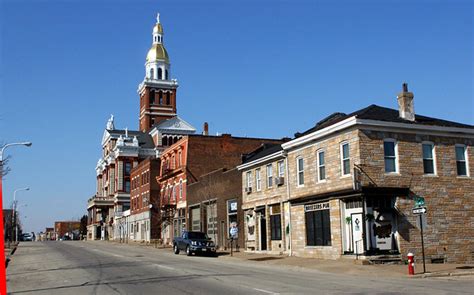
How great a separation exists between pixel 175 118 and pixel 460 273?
86546 mm

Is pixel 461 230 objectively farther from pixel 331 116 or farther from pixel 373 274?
pixel 331 116

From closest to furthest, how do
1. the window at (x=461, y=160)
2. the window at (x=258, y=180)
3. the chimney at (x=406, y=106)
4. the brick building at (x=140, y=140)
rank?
the chimney at (x=406, y=106)
the window at (x=461, y=160)
the window at (x=258, y=180)
the brick building at (x=140, y=140)

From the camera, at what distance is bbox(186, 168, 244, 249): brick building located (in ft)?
136

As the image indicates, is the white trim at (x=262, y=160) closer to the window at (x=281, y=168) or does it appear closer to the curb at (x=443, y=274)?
the window at (x=281, y=168)

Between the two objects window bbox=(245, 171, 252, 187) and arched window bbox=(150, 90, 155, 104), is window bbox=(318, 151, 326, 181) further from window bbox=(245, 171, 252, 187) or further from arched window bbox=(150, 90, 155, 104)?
arched window bbox=(150, 90, 155, 104)

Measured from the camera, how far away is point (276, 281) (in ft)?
59.2

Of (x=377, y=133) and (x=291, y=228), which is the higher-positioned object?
(x=377, y=133)

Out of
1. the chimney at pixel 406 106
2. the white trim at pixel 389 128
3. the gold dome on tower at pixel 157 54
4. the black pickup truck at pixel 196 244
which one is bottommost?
the black pickup truck at pixel 196 244

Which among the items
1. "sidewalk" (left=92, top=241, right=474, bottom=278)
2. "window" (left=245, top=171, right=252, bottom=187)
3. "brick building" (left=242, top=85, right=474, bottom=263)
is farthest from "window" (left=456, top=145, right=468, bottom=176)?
"window" (left=245, top=171, right=252, bottom=187)

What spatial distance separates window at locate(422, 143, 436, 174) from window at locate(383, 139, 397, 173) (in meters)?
1.92

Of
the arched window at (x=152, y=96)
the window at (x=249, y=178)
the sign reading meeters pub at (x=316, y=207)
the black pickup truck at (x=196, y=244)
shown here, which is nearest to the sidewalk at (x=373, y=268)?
the sign reading meeters pub at (x=316, y=207)

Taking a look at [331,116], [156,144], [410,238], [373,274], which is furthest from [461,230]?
[156,144]

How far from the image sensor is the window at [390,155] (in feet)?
88.6

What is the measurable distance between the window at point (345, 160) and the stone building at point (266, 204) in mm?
6577
